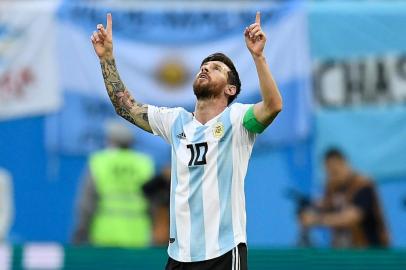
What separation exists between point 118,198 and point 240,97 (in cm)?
226

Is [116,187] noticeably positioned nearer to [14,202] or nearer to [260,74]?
[14,202]

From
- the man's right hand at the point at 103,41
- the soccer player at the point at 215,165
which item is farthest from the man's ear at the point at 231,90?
the man's right hand at the point at 103,41

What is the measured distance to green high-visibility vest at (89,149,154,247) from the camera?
12000 mm

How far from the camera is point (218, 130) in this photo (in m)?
6.48

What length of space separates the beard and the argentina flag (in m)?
6.96

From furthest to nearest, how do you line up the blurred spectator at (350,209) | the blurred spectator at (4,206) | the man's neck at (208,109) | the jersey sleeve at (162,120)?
the blurred spectator at (4,206) < the blurred spectator at (350,209) < the jersey sleeve at (162,120) < the man's neck at (208,109)

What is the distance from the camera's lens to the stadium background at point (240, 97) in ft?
44.6

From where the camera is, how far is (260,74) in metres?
6.22

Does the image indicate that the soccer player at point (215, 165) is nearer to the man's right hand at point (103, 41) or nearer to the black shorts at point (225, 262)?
the black shorts at point (225, 262)

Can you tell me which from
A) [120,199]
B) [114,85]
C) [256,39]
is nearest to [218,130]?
[256,39]

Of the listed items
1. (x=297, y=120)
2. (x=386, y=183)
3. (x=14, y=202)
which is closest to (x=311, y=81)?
(x=297, y=120)

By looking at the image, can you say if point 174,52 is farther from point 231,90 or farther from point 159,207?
point 231,90

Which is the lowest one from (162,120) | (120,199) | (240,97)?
(120,199)

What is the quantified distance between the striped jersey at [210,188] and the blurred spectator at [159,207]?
542 centimetres
